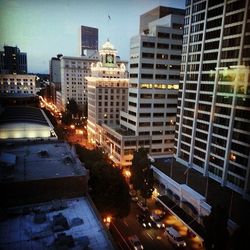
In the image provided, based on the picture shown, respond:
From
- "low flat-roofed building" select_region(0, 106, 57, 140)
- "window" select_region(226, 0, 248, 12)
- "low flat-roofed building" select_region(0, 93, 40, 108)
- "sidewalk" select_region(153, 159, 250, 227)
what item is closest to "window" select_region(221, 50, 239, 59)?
"window" select_region(226, 0, 248, 12)

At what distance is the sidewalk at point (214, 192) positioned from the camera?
8.86 meters

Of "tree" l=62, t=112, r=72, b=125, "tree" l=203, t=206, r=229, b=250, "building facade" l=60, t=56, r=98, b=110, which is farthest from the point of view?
"building facade" l=60, t=56, r=98, b=110

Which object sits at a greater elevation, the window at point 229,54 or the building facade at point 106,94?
the window at point 229,54

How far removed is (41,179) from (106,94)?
55.2 ft

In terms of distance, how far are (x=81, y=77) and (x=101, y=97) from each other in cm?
1562

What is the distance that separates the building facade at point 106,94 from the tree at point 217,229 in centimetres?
1601

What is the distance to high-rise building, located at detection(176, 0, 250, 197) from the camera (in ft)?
33.6

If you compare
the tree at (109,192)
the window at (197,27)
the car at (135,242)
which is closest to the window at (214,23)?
the window at (197,27)

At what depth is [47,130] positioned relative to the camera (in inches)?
608

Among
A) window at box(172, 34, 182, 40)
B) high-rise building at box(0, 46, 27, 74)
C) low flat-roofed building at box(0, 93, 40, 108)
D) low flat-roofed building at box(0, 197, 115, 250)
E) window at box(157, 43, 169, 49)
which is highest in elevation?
window at box(172, 34, 182, 40)

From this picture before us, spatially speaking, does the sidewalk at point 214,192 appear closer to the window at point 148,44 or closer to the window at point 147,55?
the window at point 147,55

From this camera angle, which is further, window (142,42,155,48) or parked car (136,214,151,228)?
Answer: window (142,42,155,48)

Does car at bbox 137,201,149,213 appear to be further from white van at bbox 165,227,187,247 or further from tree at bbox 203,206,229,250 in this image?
tree at bbox 203,206,229,250

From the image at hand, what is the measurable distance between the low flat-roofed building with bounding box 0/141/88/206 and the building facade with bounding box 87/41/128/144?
1318 centimetres
